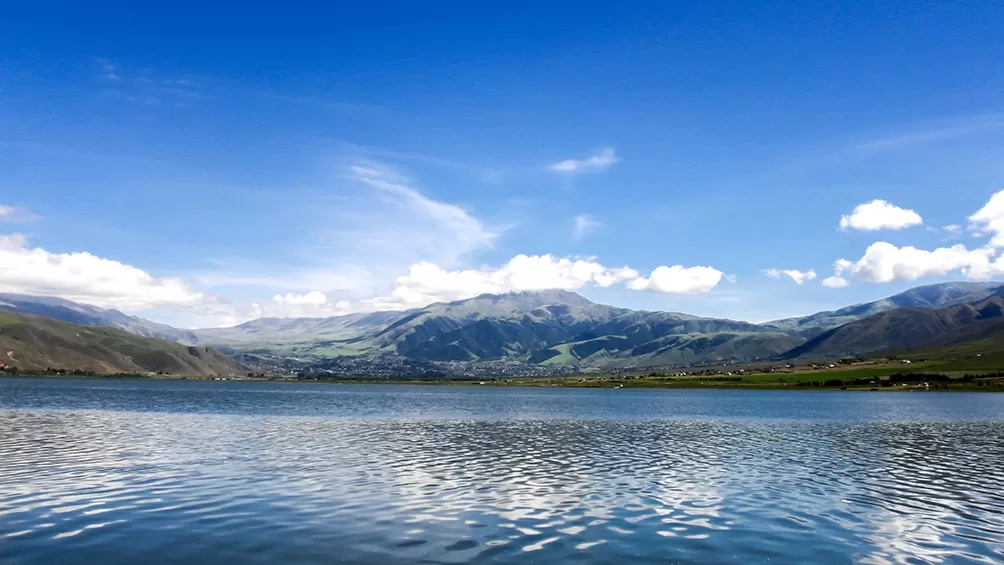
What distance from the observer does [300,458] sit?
2167 inches

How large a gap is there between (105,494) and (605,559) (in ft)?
91.5

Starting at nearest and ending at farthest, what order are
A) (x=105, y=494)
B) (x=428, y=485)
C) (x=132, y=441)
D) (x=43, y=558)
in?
(x=43, y=558), (x=105, y=494), (x=428, y=485), (x=132, y=441)

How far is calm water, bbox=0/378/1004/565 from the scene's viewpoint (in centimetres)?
2756

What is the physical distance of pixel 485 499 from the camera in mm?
38406

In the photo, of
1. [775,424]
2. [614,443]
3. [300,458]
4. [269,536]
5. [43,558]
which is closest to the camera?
[43,558]

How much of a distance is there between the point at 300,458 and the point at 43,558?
30.6 metres

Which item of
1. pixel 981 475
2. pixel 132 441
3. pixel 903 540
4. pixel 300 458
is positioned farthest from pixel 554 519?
pixel 132 441

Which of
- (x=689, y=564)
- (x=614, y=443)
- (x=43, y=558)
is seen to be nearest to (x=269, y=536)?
(x=43, y=558)

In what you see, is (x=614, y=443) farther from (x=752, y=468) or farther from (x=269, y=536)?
(x=269, y=536)

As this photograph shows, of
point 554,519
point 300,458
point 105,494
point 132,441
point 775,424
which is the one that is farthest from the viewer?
point 775,424

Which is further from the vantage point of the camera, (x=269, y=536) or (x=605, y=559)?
(x=269, y=536)

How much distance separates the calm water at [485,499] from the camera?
27.6m

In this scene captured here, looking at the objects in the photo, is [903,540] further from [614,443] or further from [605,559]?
[614,443]

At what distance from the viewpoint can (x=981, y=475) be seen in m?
51.2
